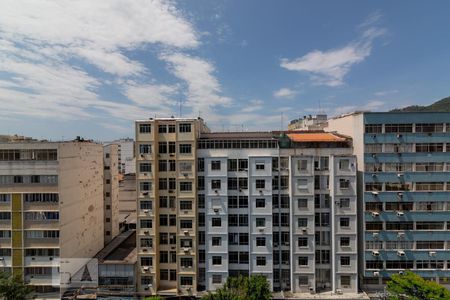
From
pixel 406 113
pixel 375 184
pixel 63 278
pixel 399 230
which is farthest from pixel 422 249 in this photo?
pixel 63 278

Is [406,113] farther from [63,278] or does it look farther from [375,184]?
[63,278]

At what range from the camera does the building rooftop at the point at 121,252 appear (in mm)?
33156

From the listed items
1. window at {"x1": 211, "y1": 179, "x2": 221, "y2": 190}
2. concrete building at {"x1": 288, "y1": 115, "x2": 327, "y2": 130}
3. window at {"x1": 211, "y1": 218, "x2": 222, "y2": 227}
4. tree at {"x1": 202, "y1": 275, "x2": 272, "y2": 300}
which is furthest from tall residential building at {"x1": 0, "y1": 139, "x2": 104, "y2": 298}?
concrete building at {"x1": 288, "y1": 115, "x2": 327, "y2": 130}

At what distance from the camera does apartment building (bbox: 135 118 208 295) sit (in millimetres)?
32000

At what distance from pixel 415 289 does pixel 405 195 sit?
961cm

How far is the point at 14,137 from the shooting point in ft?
119

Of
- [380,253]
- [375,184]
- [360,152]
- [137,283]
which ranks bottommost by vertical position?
[137,283]

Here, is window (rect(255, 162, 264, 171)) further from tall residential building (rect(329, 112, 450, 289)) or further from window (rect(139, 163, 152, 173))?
window (rect(139, 163, 152, 173))

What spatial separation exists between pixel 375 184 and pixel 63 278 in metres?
35.6

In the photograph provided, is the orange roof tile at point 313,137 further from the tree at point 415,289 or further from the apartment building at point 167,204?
the tree at point 415,289

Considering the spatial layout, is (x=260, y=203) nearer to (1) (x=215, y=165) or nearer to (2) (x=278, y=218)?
(2) (x=278, y=218)

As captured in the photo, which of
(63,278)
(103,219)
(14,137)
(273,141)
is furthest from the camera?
(103,219)

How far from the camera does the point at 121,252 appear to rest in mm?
36062

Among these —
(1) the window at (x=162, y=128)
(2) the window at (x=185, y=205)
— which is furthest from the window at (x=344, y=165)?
(1) the window at (x=162, y=128)
